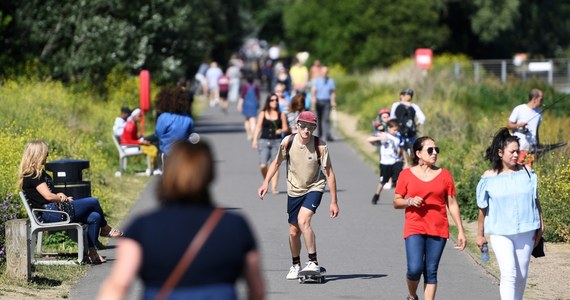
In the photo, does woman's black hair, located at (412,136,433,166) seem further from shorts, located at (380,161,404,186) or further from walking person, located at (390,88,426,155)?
walking person, located at (390,88,426,155)

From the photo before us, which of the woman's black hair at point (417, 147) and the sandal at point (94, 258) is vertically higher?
the woman's black hair at point (417, 147)

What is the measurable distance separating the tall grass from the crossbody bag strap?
939 centimetres

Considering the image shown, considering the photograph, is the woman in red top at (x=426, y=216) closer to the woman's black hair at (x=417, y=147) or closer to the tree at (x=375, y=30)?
the woman's black hair at (x=417, y=147)

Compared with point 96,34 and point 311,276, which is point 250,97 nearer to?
point 96,34

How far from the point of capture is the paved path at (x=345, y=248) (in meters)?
10.8

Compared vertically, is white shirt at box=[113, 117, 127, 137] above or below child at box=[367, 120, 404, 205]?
above

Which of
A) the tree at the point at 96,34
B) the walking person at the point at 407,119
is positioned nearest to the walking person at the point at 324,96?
the tree at the point at 96,34

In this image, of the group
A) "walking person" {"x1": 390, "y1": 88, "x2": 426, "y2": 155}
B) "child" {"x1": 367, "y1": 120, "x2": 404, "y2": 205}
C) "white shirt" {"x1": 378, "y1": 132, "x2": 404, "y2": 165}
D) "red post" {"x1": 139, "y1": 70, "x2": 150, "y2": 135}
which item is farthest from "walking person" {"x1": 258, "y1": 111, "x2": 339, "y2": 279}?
"red post" {"x1": 139, "y1": 70, "x2": 150, "y2": 135}

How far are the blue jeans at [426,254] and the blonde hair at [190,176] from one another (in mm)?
4191

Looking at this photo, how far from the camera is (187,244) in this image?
4.97 m

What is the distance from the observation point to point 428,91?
1230 inches

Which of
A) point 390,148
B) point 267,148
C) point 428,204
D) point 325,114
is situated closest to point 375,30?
point 325,114

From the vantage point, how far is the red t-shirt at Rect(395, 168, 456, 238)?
29.9ft

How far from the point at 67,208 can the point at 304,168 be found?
2.45 meters
